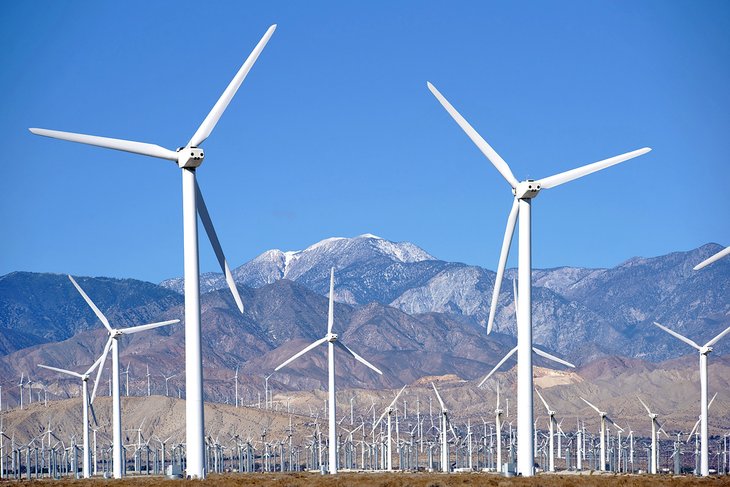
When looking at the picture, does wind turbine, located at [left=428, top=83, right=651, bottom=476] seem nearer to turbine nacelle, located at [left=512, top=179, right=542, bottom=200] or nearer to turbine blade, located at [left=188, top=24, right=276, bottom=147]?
turbine nacelle, located at [left=512, top=179, right=542, bottom=200]

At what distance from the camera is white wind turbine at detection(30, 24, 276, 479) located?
6662cm

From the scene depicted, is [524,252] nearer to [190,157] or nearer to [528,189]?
[528,189]

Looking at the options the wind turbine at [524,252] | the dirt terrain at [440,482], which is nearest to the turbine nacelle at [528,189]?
the wind turbine at [524,252]

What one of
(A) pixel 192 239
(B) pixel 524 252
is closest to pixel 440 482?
A: (B) pixel 524 252

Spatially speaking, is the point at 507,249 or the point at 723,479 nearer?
the point at 723,479

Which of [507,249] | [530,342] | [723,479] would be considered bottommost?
[723,479]

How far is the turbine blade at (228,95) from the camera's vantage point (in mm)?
70125

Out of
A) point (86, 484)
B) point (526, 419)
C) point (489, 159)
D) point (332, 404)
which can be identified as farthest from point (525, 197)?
point (332, 404)

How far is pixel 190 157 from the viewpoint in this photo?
68.3 metres

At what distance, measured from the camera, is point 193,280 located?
225 ft

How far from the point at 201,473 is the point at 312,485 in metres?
6.83

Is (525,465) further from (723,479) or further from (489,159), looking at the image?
(489,159)

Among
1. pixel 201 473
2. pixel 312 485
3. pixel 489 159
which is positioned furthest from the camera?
pixel 489 159

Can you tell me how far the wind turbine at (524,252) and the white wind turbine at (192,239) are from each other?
11.3 meters
